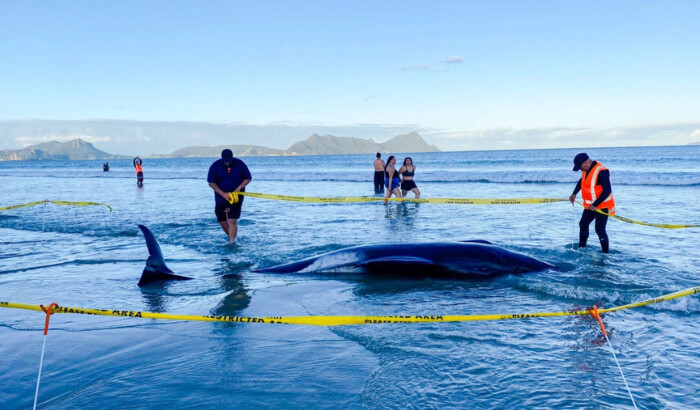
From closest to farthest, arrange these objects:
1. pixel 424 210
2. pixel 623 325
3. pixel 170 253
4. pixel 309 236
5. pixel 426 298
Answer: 1. pixel 623 325
2. pixel 426 298
3. pixel 170 253
4. pixel 309 236
5. pixel 424 210

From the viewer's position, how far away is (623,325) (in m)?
5.04

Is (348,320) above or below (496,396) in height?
above

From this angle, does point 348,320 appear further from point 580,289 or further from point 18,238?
point 18,238

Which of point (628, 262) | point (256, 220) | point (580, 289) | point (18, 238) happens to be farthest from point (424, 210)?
point (18, 238)

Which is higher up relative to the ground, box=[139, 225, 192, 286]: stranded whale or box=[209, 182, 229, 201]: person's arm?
box=[209, 182, 229, 201]: person's arm

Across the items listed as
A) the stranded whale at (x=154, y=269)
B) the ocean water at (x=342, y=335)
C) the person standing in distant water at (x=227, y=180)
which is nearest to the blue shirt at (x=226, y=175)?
the person standing in distant water at (x=227, y=180)

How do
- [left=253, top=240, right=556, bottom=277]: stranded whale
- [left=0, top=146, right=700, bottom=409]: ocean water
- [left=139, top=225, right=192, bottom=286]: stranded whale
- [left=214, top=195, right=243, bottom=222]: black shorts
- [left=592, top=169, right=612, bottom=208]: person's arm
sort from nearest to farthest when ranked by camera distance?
[left=0, top=146, right=700, bottom=409]: ocean water < [left=139, top=225, right=192, bottom=286]: stranded whale < [left=253, top=240, right=556, bottom=277]: stranded whale < [left=592, top=169, right=612, bottom=208]: person's arm < [left=214, top=195, right=243, bottom=222]: black shorts

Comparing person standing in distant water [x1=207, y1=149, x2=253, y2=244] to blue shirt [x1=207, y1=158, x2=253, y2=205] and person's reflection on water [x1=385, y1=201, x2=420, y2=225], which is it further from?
person's reflection on water [x1=385, y1=201, x2=420, y2=225]

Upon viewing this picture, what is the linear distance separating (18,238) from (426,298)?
34.2 ft

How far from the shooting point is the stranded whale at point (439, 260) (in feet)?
23.3

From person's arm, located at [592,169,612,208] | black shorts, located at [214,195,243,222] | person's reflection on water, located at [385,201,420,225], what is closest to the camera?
person's arm, located at [592,169,612,208]

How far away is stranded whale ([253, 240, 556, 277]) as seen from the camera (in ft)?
23.3

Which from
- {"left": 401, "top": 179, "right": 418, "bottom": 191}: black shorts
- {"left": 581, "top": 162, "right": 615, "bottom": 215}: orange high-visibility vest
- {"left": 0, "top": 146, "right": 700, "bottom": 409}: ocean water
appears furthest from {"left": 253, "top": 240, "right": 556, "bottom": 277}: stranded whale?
{"left": 401, "top": 179, "right": 418, "bottom": 191}: black shorts

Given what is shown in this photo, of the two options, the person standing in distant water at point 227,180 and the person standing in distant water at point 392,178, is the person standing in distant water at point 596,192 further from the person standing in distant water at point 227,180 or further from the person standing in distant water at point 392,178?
the person standing in distant water at point 392,178
